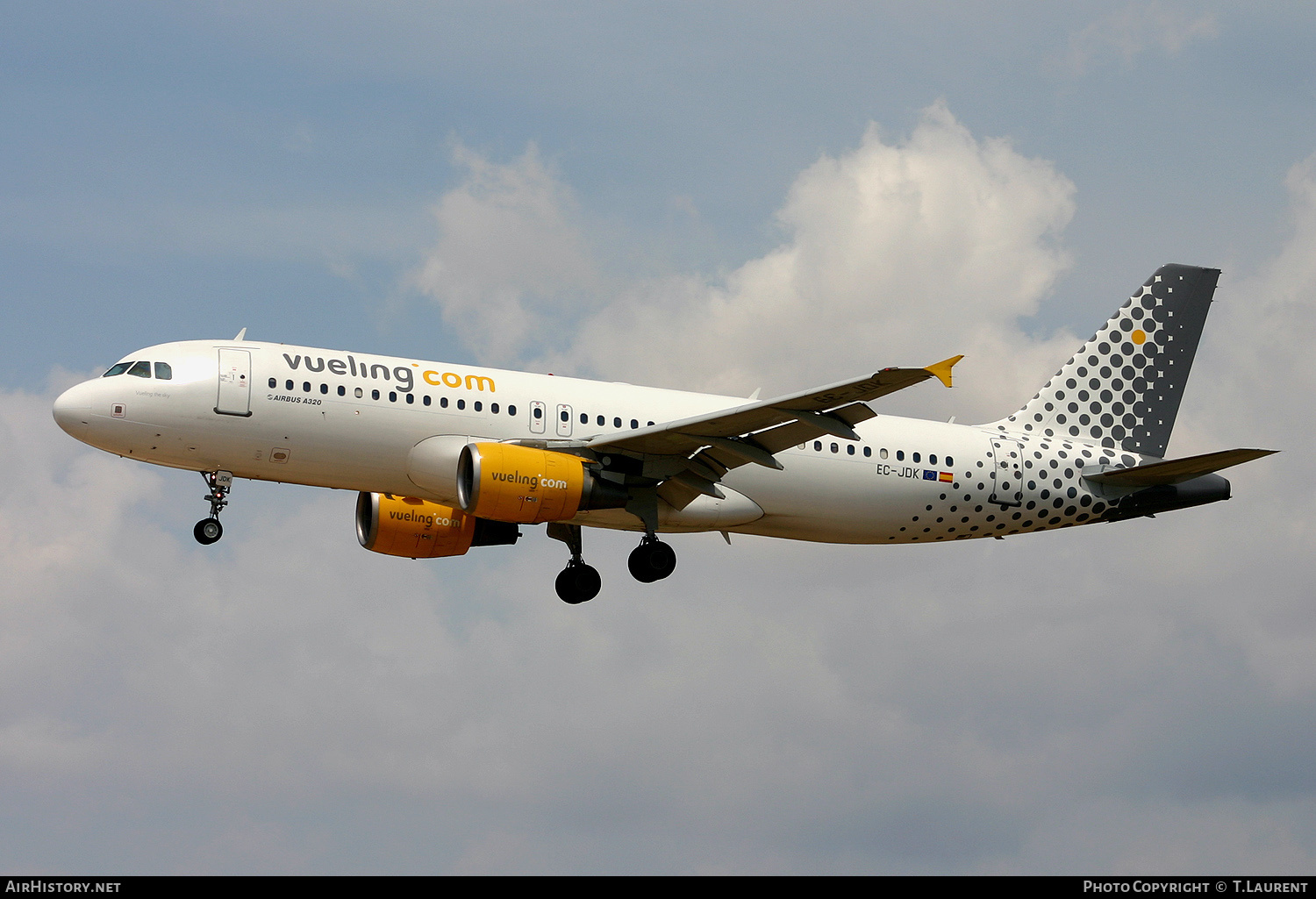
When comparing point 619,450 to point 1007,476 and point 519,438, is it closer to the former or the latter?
point 519,438

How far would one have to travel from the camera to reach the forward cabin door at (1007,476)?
34875 mm

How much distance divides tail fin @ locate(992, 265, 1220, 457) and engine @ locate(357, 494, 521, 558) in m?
13.0

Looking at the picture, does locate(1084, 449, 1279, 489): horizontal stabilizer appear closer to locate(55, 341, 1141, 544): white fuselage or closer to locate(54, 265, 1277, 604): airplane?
locate(54, 265, 1277, 604): airplane

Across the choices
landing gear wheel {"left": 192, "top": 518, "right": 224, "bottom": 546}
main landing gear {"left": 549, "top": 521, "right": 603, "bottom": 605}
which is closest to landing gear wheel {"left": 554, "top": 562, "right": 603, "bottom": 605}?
main landing gear {"left": 549, "top": 521, "right": 603, "bottom": 605}

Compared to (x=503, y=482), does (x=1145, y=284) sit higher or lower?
higher

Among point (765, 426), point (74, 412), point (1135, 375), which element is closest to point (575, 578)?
point (765, 426)

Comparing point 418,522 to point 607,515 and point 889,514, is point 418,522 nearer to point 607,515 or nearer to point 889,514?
point 607,515

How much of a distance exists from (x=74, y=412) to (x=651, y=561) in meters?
12.3

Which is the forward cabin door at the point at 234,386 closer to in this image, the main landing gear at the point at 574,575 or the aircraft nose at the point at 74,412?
the aircraft nose at the point at 74,412

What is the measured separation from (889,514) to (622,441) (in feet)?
24.5

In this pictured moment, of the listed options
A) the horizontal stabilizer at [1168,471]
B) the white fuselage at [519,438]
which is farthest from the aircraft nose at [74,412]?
the horizontal stabilizer at [1168,471]

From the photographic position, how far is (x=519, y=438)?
31.1 meters

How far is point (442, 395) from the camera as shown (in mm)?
30656

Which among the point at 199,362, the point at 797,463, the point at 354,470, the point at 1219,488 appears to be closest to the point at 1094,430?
the point at 1219,488
